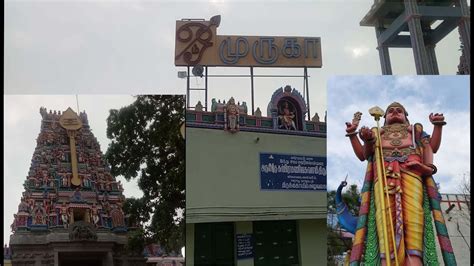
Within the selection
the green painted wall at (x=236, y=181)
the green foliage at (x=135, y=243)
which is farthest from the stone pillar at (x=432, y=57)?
the green foliage at (x=135, y=243)

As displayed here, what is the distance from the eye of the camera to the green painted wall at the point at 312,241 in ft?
30.5

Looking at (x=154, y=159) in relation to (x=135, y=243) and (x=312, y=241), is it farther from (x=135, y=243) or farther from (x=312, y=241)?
(x=312, y=241)

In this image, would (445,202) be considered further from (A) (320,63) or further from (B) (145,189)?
(B) (145,189)

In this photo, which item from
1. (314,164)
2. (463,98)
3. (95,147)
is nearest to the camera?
(463,98)

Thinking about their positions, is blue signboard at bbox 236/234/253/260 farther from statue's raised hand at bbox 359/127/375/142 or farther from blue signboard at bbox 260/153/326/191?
statue's raised hand at bbox 359/127/375/142

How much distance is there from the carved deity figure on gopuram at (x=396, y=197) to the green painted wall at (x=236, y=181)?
1620 mm

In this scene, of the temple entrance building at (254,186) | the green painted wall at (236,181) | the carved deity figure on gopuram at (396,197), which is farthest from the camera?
the temple entrance building at (254,186)

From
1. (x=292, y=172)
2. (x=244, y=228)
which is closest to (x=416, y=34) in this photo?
(x=292, y=172)

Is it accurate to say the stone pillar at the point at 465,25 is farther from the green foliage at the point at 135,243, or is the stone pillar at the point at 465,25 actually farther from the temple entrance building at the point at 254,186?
the green foliage at the point at 135,243

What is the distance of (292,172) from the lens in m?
9.25

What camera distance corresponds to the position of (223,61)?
375 inches

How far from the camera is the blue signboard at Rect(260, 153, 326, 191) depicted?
29.8 feet

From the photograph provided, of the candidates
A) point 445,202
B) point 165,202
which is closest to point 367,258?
point 445,202

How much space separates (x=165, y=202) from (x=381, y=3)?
8329 millimetres
